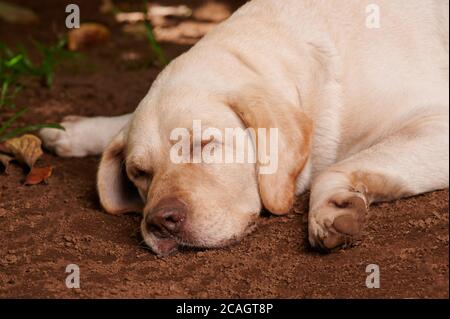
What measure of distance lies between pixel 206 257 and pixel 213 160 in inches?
16.9

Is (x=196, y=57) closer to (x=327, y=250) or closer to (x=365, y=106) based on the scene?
(x=365, y=106)

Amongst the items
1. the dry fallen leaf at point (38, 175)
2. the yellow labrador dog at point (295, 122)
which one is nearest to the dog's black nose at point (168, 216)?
the yellow labrador dog at point (295, 122)

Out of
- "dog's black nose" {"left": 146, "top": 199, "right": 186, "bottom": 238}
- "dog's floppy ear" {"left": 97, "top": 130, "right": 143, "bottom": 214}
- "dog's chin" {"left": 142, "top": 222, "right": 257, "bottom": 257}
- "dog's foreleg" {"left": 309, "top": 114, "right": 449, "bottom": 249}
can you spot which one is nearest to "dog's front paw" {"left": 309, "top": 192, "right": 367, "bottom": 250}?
"dog's foreleg" {"left": 309, "top": 114, "right": 449, "bottom": 249}

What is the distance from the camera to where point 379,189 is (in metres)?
3.64

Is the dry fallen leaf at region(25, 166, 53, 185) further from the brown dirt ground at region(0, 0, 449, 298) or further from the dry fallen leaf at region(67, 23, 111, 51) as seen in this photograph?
the dry fallen leaf at region(67, 23, 111, 51)

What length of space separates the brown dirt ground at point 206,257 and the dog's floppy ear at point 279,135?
0.12m

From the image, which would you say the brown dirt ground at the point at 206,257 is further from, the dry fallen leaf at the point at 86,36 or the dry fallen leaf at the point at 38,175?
the dry fallen leaf at the point at 86,36

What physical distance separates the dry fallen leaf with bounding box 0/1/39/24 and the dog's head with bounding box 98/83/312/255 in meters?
4.56

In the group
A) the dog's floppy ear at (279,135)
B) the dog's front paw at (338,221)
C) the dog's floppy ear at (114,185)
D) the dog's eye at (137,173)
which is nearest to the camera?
the dog's front paw at (338,221)

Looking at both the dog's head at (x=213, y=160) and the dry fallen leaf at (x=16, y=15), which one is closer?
the dog's head at (x=213, y=160)

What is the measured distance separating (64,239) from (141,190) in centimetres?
43

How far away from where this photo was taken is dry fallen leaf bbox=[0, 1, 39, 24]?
791cm

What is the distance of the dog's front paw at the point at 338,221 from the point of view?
3271 mm

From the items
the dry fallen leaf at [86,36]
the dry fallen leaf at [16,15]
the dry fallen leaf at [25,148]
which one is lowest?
the dry fallen leaf at [25,148]
